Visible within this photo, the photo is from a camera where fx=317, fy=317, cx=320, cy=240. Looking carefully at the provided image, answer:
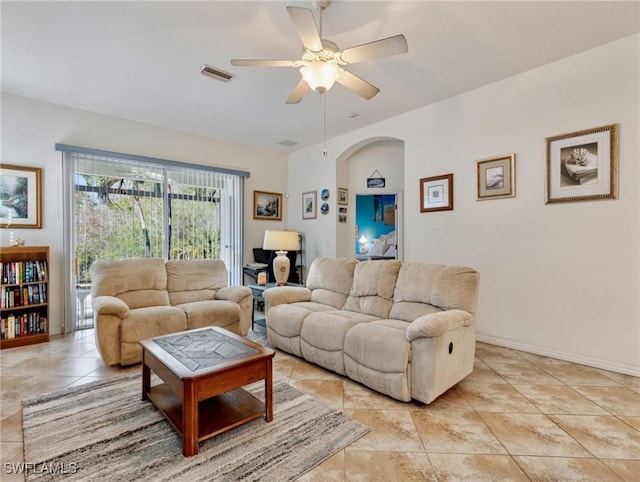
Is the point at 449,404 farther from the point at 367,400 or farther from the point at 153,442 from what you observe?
the point at 153,442

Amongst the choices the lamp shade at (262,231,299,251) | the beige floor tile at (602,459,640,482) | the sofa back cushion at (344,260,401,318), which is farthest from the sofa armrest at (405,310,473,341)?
the lamp shade at (262,231,299,251)

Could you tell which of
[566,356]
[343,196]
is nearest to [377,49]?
[566,356]

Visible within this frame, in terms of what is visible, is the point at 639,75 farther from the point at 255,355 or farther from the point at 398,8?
the point at 255,355

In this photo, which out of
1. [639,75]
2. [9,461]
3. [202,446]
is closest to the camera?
[9,461]

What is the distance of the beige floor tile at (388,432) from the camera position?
1.75 m

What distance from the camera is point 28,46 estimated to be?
2.70 m

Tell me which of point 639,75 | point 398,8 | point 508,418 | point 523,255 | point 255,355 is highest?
point 398,8

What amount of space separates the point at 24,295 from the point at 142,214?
5.15 feet

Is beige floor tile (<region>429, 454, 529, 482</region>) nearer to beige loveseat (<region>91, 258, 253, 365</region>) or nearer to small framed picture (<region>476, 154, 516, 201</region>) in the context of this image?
beige loveseat (<region>91, 258, 253, 365</region>)

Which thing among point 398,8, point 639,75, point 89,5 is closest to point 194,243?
point 89,5

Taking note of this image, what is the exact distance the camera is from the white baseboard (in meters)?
2.69

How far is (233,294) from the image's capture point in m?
3.68

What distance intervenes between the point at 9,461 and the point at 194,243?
11.5 ft

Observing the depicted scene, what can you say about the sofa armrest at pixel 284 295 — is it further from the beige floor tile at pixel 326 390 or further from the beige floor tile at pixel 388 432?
the beige floor tile at pixel 388 432
